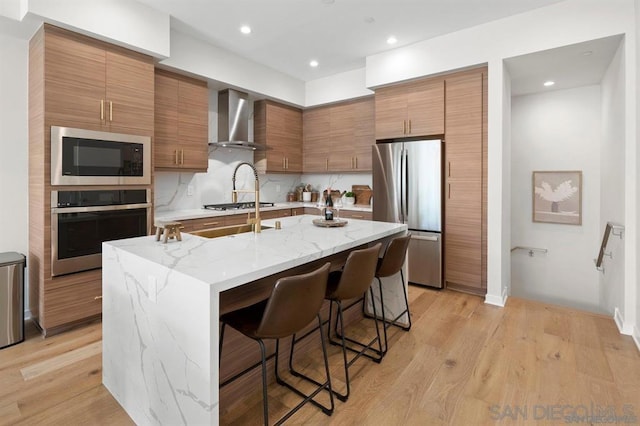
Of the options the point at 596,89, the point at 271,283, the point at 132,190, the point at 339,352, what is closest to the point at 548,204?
the point at 596,89

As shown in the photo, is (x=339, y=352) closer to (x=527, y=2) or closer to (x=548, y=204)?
(x=527, y=2)

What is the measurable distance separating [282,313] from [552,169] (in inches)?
174

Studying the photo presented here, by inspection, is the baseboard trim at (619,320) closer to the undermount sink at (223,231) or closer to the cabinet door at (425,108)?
the cabinet door at (425,108)

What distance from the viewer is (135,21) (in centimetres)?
292

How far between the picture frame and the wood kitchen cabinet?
153 centimetres

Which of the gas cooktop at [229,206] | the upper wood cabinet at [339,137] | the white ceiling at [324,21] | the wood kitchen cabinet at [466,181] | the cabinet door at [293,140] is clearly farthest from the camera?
the cabinet door at [293,140]

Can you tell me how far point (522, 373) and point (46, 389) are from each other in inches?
117

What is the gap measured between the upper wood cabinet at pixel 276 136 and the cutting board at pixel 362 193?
3.36 ft

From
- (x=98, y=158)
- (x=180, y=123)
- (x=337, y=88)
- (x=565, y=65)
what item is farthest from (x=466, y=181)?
(x=98, y=158)

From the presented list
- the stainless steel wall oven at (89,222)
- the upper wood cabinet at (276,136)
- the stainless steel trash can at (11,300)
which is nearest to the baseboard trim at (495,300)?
the upper wood cabinet at (276,136)

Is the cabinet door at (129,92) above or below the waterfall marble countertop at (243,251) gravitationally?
above

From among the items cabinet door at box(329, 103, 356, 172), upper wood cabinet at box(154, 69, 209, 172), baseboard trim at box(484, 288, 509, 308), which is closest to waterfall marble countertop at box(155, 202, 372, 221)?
upper wood cabinet at box(154, 69, 209, 172)

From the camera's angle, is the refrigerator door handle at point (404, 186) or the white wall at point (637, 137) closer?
the white wall at point (637, 137)

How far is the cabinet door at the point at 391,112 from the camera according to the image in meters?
4.01
